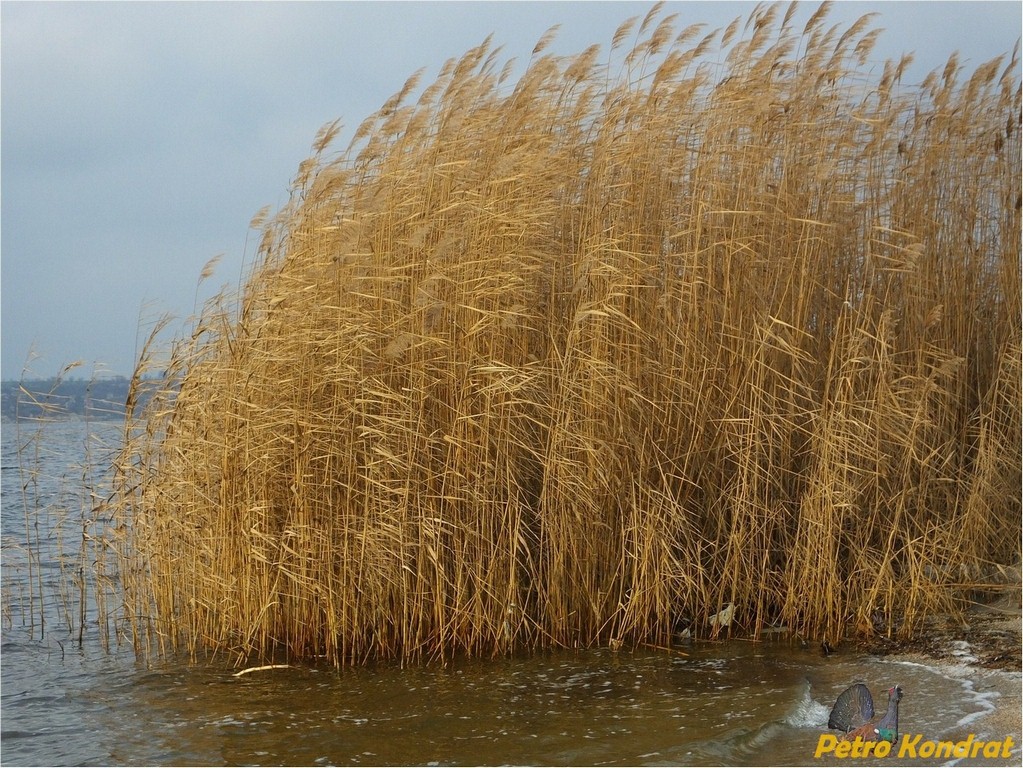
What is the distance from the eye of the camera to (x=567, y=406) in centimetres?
580

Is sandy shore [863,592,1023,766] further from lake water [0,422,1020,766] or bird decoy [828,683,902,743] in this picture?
bird decoy [828,683,902,743]

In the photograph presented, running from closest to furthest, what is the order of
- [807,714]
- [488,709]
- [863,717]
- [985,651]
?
[863,717] → [807,714] → [488,709] → [985,651]

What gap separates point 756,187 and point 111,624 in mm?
4956

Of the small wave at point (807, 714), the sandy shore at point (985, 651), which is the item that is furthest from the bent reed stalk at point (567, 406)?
the small wave at point (807, 714)

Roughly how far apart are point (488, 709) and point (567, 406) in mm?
1661

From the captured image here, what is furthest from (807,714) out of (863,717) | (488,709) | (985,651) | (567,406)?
(567,406)

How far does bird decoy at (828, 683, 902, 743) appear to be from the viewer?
435cm

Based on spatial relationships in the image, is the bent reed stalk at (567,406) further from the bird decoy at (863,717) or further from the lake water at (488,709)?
the bird decoy at (863,717)

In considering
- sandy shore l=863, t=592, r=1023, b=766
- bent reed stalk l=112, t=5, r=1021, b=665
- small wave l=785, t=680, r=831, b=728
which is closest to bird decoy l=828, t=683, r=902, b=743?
small wave l=785, t=680, r=831, b=728

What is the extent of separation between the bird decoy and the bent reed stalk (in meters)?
1.15

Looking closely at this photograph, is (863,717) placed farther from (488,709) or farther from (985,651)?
(488,709)

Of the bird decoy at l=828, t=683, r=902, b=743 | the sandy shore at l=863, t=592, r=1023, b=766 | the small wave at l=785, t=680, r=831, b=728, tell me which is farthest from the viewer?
the small wave at l=785, t=680, r=831, b=728

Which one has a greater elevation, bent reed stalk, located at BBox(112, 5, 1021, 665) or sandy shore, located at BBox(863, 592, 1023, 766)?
bent reed stalk, located at BBox(112, 5, 1021, 665)

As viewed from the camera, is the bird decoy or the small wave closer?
the bird decoy
